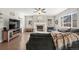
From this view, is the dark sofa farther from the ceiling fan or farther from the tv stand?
the ceiling fan

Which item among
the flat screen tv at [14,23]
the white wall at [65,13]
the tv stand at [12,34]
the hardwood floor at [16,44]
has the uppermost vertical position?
the white wall at [65,13]

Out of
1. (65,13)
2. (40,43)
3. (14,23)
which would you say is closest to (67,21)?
(65,13)

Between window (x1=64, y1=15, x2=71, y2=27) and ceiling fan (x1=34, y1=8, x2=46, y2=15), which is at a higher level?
ceiling fan (x1=34, y1=8, x2=46, y2=15)

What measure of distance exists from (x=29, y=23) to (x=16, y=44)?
1.81 ft

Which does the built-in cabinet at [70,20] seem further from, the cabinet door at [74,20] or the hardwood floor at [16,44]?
Answer: the hardwood floor at [16,44]

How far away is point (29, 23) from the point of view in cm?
242

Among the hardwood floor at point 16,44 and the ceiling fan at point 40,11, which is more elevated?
the ceiling fan at point 40,11

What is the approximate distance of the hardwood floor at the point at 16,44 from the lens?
2.27m

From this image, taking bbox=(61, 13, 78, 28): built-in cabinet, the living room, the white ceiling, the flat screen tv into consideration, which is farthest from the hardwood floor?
bbox=(61, 13, 78, 28): built-in cabinet

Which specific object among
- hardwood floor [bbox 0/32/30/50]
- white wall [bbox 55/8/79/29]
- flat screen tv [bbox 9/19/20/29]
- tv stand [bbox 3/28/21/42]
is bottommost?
hardwood floor [bbox 0/32/30/50]

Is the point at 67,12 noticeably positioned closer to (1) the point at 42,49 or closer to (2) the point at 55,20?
(2) the point at 55,20

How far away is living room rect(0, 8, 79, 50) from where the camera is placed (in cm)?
228

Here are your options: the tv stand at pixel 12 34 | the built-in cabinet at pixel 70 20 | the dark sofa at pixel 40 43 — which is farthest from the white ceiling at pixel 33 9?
Result: the dark sofa at pixel 40 43
